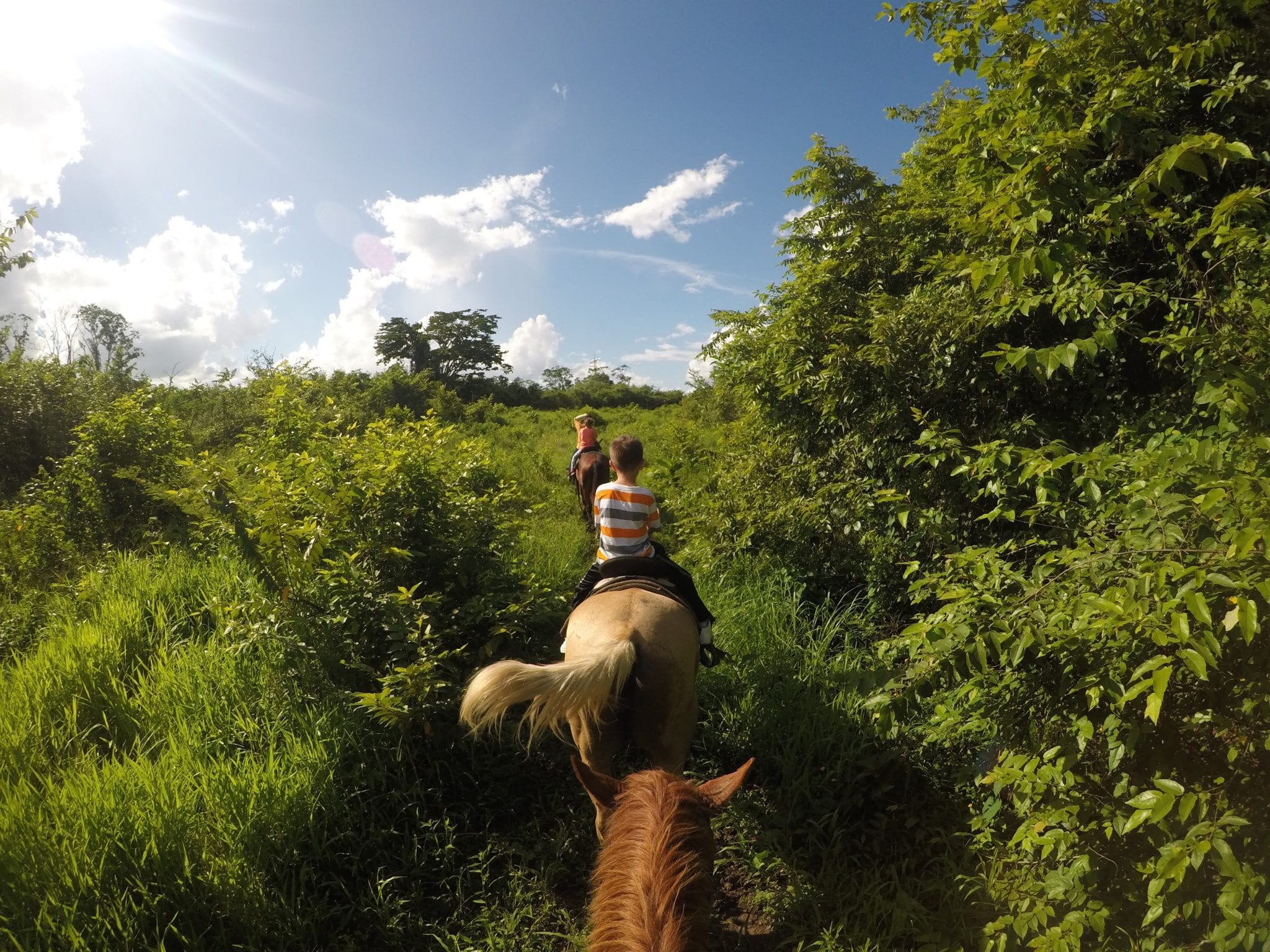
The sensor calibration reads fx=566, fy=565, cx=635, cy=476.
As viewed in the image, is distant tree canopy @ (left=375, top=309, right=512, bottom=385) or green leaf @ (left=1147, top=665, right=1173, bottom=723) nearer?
green leaf @ (left=1147, top=665, right=1173, bottom=723)

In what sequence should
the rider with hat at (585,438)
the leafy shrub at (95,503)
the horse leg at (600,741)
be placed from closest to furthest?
1. the horse leg at (600,741)
2. the leafy shrub at (95,503)
3. the rider with hat at (585,438)

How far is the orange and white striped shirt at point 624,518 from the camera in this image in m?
3.88

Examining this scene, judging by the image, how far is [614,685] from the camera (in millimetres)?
2605

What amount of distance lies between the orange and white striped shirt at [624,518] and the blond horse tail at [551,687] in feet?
4.18

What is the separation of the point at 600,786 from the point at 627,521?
6.67 feet

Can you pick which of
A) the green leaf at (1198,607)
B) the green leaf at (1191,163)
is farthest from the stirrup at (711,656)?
the green leaf at (1191,163)

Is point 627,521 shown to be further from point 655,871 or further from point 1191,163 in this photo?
point 1191,163

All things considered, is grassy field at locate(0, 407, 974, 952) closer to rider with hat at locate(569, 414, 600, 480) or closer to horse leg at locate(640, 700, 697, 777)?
horse leg at locate(640, 700, 697, 777)

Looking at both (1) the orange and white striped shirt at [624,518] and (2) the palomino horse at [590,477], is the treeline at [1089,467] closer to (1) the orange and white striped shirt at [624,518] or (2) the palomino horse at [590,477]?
(1) the orange and white striped shirt at [624,518]

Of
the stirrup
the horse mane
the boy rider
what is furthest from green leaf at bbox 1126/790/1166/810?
the boy rider

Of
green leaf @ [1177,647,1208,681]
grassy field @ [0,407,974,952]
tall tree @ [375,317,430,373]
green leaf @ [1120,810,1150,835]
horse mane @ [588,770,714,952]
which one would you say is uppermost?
tall tree @ [375,317,430,373]

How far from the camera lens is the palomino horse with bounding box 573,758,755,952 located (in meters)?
1.51

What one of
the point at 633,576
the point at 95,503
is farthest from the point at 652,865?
the point at 95,503

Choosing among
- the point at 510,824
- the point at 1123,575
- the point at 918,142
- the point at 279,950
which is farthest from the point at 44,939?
the point at 918,142
